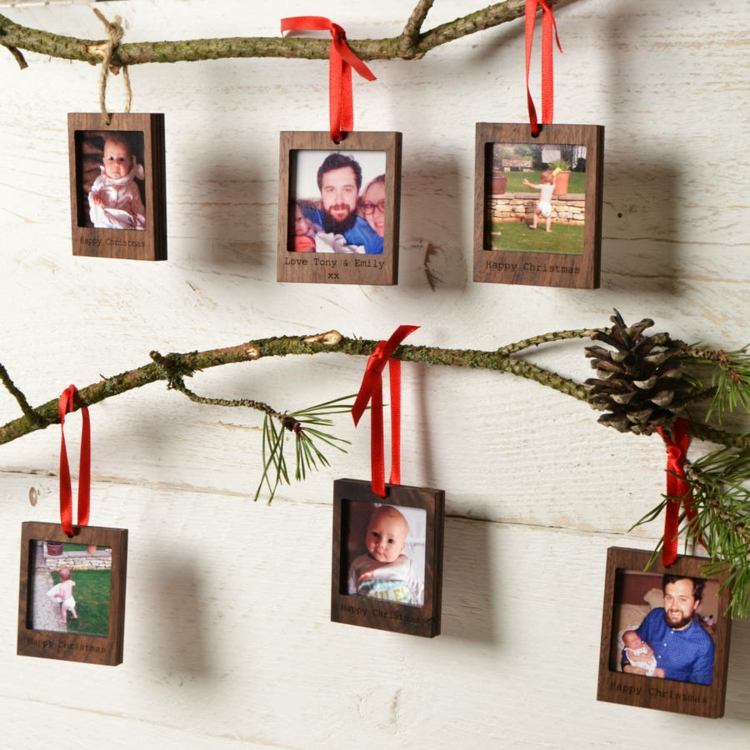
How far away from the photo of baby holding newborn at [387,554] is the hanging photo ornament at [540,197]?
20 centimetres

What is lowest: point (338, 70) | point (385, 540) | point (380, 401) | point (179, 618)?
point (179, 618)

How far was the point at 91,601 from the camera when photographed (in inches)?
37.1

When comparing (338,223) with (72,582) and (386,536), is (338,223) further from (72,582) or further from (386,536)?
(72,582)

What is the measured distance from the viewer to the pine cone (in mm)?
→ 762

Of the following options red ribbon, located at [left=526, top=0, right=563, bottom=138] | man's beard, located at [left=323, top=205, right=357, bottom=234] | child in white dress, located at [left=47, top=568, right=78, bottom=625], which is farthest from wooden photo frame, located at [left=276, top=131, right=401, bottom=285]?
child in white dress, located at [left=47, top=568, right=78, bottom=625]

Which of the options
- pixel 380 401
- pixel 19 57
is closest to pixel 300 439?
pixel 380 401

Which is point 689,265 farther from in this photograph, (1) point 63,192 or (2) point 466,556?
(1) point 63,192

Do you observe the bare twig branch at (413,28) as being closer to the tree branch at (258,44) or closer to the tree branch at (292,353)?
the tree branch at (258,44)

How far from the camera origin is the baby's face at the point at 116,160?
890mm

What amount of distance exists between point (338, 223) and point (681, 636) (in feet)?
1.26

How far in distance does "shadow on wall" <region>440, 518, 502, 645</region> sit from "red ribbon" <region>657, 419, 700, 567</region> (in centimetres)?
15

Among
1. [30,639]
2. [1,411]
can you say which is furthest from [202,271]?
[30,639]

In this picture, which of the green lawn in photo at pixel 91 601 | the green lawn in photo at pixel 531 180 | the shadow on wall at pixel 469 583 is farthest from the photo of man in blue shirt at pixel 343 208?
the green lawn in photo at pixel 91 601

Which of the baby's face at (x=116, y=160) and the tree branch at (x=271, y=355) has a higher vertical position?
the baby's face at (x=116, y=160)
